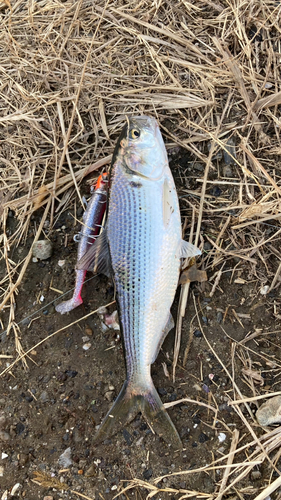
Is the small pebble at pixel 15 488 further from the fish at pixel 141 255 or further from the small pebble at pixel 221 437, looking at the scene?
the small pebble at pixel 221 437

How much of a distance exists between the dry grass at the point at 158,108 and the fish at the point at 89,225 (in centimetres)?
31

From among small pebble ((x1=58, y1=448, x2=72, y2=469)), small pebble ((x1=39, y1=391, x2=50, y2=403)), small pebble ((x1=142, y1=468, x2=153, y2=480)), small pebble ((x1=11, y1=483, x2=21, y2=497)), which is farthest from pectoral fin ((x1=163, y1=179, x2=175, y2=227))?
small pebble ((x1=11, y1=483, x2=21, y2=497))

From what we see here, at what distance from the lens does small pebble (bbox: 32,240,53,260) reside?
3.18m

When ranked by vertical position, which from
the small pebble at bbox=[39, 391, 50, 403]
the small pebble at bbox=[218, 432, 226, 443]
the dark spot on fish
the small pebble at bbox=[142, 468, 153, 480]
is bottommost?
the small pebble at bbox=[142, 468, 153, 480]

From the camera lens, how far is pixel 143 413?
2.71 meters

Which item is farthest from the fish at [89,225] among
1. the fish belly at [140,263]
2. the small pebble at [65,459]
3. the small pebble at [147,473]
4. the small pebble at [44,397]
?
the small pebble at [147,473]

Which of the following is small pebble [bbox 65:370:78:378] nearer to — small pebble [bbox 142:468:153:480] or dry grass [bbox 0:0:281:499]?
dry grass [bbox 0:0:281:499]

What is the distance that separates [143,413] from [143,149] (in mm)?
2217

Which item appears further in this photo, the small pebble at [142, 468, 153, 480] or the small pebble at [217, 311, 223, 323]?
the small pebble at [217, 311, 223, 323]

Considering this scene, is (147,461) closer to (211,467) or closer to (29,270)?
(211,467)

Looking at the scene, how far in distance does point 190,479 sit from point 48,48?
4271 mm

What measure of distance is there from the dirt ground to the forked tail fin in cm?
10

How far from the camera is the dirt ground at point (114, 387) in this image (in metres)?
2.72

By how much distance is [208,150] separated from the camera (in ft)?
10.1
